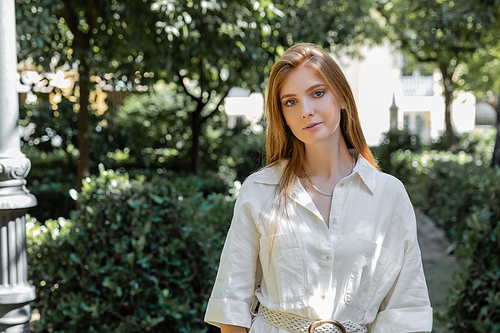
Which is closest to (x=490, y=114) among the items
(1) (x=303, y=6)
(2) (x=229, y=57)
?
(1) (x=303, y=6)

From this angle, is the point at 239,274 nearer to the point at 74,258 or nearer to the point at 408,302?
the point at 408,302

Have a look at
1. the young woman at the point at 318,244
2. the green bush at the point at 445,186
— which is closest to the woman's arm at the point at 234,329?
the young woman at the point at 318,244

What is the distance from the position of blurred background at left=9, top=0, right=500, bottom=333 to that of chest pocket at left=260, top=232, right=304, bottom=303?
86 centimetres

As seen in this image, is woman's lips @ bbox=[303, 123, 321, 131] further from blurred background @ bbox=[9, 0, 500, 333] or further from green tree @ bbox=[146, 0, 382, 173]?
green tree @ bbox=[146, 0, 382, 173]

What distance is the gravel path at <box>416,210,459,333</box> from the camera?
5.80 m

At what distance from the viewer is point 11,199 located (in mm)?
2859

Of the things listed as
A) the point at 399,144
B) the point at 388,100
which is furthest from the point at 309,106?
the point at 388,100

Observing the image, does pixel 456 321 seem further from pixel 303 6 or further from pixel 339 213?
pixel 303 6

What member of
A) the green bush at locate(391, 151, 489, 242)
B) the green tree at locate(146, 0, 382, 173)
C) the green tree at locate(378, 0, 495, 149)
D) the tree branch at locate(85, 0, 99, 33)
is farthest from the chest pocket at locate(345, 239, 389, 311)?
the green tree at locate(378, 0, 495, 149)

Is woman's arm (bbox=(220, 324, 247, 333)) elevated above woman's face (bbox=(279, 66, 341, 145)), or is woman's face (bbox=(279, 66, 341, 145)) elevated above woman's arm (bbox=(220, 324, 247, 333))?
woman's face (bbox=(279, 66, 341, 145))

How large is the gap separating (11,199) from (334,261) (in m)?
1.97

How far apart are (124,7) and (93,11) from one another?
58 cm

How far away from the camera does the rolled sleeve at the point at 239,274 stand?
1.80m

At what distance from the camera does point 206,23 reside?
546 centimetres
